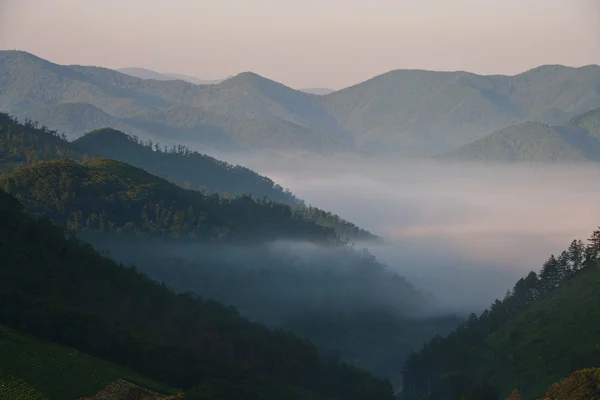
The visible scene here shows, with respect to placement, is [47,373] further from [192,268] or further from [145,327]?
[192,268]

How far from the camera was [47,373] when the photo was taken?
57.4m

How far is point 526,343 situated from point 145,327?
164 ft

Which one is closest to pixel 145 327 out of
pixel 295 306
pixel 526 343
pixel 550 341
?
pixel 526 343

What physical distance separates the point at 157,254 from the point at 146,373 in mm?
115971

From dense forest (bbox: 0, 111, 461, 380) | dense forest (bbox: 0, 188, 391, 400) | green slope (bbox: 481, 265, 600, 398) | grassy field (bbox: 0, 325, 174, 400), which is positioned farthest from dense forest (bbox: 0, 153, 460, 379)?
grassy field (bbox: 0, 325, 174, 400)

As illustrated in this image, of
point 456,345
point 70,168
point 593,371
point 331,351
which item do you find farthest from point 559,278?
point 70,168

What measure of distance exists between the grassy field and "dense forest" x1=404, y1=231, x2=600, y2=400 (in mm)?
42737

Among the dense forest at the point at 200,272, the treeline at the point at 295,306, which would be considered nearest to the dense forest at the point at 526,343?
the treeline at the point at 295,306

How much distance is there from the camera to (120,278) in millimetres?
115812

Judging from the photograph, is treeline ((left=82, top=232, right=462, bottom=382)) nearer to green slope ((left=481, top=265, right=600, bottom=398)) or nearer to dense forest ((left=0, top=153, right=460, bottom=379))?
dense forest ((left=0, top=153, right=460, bottom=379))

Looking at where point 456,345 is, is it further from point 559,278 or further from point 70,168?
point 70,168

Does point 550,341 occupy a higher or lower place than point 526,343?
higher

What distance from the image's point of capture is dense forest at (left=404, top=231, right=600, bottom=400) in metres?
93.9

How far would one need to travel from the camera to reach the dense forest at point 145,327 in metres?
73.8
